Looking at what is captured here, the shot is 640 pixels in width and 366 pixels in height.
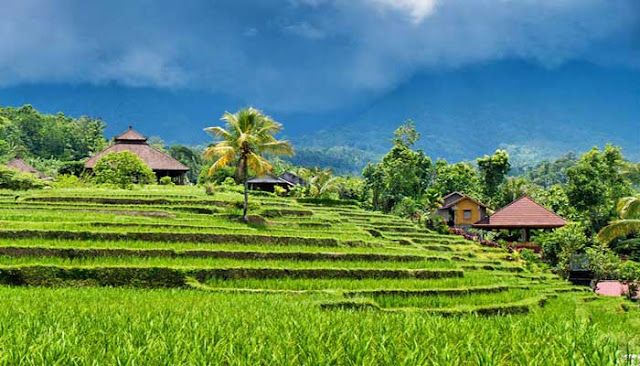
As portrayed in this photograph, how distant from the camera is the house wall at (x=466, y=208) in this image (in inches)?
2055

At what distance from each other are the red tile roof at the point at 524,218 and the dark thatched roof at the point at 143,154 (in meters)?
25.4

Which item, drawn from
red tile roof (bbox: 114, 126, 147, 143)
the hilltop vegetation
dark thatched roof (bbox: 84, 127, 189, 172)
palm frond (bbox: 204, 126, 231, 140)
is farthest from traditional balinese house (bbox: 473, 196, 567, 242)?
red tile roof (bbox: 114, 126, 147, 143)

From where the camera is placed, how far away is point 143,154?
47.5m

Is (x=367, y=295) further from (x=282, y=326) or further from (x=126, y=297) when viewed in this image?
(x=282, y=326)

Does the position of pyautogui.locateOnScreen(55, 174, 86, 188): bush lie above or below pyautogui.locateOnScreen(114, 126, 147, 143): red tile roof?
below

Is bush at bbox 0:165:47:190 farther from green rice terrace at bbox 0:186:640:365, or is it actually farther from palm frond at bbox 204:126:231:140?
palm frond at bbox 204:126:231:140

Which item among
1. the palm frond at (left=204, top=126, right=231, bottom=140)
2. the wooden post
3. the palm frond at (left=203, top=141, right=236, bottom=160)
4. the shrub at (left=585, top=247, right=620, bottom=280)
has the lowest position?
the shrub at (left=585, top=247, right=620, bottom=280)

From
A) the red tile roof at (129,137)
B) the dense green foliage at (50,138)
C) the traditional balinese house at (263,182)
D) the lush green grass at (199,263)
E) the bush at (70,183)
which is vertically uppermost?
the dense green foliage at (50,138)

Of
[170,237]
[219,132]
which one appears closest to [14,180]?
[219,132]

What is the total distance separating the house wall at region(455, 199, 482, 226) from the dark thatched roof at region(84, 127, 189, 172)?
25.5 meters

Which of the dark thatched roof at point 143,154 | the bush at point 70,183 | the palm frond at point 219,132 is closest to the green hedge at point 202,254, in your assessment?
the palm frond at point 219,132

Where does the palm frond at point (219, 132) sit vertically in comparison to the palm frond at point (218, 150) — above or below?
above

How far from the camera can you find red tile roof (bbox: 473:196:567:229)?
119 ft

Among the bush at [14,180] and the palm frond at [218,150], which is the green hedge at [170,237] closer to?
the palm frond at [218,150]
